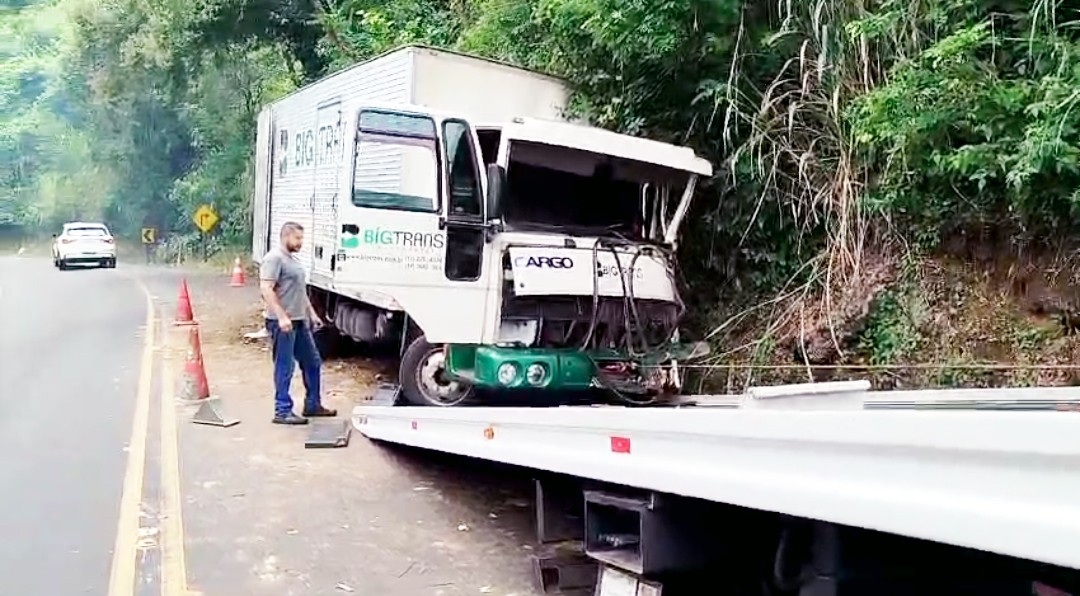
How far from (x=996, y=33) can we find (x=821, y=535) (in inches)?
221

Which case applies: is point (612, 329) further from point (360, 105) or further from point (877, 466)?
point (877, 466)

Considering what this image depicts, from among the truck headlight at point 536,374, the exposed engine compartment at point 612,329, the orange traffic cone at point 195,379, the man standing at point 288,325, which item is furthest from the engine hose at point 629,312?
the orange traffic cone at point 195,379

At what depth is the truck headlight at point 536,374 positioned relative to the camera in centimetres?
809

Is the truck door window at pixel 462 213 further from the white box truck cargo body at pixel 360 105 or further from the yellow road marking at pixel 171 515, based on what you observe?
the yellow road marking at pixel 171 515

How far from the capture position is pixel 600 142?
8227mm

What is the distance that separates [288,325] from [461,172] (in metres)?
1.94

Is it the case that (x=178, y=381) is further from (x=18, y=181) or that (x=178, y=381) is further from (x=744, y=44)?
(x=18, y=181)

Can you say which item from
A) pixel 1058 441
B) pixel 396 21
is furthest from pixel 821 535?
pixel 396 21

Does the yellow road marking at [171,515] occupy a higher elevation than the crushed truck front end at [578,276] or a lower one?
lower

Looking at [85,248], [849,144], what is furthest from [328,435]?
[85,248]

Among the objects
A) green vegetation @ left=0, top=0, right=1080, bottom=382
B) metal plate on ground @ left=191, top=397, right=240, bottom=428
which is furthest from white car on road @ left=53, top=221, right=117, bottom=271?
metal plate on ground @ left=191, top=397, right=240, bottom=428

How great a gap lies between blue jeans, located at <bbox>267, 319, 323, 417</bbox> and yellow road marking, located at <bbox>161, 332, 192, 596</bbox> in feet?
2.93

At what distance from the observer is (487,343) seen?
8.29 metres

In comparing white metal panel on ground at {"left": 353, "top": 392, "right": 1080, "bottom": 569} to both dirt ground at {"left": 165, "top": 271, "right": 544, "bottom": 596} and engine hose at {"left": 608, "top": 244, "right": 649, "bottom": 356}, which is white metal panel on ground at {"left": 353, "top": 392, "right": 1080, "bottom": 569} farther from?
engine hose at {"left": 608, "top": 244, "right": 649, "bottom": 356}
